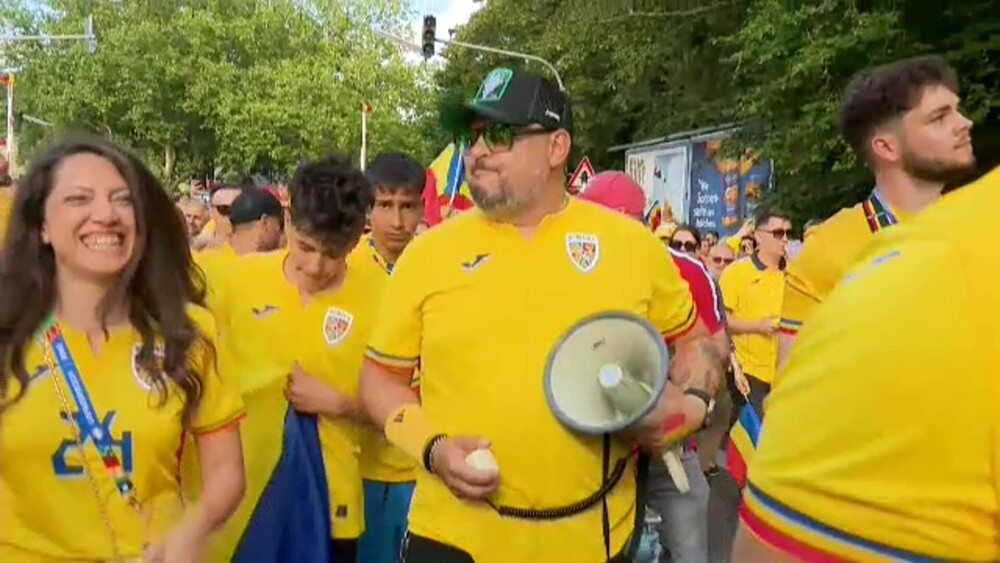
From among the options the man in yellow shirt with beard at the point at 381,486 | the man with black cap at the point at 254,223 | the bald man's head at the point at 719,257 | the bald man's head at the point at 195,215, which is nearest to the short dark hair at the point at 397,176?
the man in yellow shirt with beard at the point at 381,486

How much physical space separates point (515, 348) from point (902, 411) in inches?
88.1

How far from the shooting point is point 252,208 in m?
6.61

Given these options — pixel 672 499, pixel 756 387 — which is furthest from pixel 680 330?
pixel 756 387

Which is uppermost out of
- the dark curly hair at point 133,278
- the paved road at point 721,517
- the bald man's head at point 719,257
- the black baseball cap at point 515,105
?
the black baseball cap at point 515,105

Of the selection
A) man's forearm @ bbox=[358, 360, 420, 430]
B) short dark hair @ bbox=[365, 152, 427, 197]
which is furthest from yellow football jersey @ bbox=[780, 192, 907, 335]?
short dark hair @ bbox=[365, 152, 427, 197]

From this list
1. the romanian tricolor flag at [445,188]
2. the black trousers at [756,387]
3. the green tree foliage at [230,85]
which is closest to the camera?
the black trousers at [756,387]

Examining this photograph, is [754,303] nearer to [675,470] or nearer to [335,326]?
[335,326]

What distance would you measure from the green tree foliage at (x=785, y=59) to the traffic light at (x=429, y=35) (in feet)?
11.1

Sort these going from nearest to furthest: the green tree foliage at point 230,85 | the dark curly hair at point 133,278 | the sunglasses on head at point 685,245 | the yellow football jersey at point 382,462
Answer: the dark curly hair at point 133,278
the yellow football jersey at point 382,462
the sunglasses on head at point 685,245
the green tree foliage at point 230,85

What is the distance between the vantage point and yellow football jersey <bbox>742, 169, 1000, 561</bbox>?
1215 mm

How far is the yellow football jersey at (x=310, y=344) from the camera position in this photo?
4781 millimetres

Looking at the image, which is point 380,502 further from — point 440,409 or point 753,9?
point 753,9

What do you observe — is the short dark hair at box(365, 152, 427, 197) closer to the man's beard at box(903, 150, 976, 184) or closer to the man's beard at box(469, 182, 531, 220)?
the man's beard at box(469, 182, 531, 220)

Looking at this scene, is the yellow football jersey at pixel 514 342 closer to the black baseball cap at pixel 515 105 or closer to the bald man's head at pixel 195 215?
the black baseball cap at pixel 515 105
